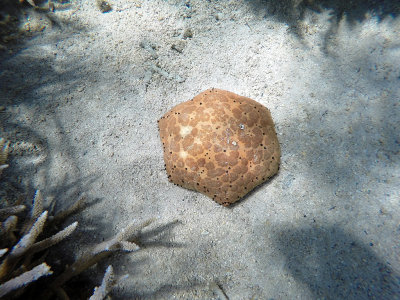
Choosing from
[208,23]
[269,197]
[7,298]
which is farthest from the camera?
[208,23]

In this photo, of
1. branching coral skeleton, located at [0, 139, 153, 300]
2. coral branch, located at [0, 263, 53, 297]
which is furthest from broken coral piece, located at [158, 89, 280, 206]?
coral branch, located at [0, 263, 53, 297]

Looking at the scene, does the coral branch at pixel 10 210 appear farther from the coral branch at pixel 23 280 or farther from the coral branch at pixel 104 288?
the coral branch at pixel 104 288

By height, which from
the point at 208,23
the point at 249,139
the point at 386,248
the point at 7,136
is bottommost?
the point at 386,248

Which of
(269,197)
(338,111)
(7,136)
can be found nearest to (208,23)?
(338,111)

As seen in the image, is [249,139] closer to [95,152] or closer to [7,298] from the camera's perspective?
[95,152]

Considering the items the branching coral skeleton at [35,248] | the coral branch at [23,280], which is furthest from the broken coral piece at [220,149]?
the coral branch at [23,280]

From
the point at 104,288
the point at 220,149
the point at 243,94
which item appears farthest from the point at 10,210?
the point at 243,94
